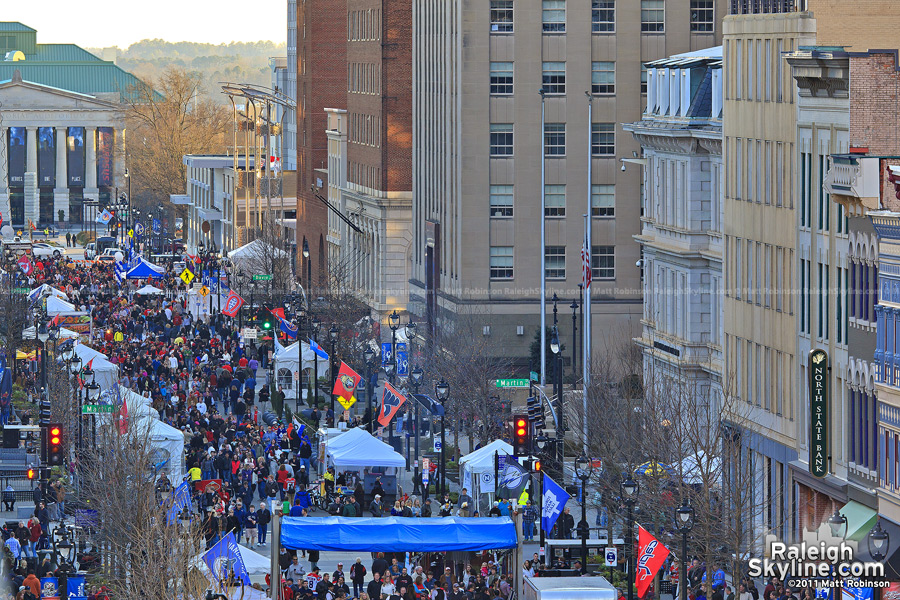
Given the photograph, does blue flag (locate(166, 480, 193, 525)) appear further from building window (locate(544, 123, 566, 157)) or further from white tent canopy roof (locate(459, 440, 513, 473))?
building window (locate(544, 123, 566, 157))

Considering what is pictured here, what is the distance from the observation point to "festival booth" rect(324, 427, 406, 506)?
52.8m

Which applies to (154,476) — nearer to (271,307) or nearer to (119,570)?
(119,570)

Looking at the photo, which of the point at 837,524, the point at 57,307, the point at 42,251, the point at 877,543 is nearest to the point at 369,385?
the point at 57,307

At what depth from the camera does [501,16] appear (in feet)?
258

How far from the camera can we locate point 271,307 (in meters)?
93.9

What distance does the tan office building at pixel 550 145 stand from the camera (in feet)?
257

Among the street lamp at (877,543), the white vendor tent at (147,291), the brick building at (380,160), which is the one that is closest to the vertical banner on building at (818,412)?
the street lamp at (877,543)

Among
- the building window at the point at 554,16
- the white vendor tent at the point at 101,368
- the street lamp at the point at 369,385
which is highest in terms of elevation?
the building window at the point at 554,16

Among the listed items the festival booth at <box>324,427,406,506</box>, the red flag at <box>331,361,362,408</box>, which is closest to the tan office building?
the red flag at <box>331,361,362,408</box>

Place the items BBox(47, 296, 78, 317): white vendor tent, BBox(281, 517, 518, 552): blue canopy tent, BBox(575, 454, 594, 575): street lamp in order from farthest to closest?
BBox(47, 296, 78, 317): white vendor tent, BBox(575, 454, 594, 575): street lamp, BBox(281, 517, 518, 552): blue canopy tent

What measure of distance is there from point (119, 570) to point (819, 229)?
17.5 meters

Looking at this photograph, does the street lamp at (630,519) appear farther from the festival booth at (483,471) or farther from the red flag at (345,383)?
the red flag at (345,383)

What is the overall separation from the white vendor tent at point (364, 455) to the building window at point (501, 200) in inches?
1086

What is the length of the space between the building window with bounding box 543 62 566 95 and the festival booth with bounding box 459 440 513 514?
29349 millimetres
